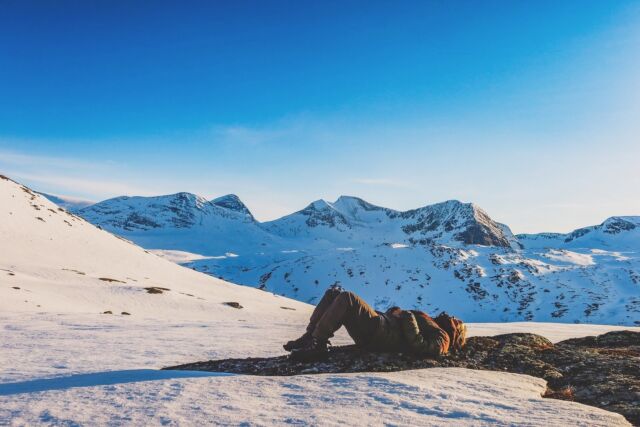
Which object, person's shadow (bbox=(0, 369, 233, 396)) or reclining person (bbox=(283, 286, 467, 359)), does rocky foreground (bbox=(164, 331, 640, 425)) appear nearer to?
reclining person (bbox=(283, 286, 467, 359))

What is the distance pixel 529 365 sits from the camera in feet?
34.3

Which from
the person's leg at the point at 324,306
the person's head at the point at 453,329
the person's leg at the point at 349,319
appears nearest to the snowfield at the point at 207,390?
the person's leg at the point at 349,319

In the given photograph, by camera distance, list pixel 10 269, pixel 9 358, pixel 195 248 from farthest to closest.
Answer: pixel 195 248 → pixel 10 269 → pixel 9 358

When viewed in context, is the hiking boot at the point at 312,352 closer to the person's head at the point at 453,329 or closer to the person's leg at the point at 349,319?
the person's leg at the point at 349,319

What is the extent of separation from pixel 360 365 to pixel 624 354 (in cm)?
718

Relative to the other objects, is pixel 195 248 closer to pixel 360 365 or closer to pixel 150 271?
pixel 150 271

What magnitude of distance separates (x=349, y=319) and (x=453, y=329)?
10.4 ft

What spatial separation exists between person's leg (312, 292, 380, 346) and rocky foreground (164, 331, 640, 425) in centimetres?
52

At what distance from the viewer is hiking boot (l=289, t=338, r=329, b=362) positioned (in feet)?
32.7

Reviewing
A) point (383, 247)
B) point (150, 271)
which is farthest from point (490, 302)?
point (150, 271)

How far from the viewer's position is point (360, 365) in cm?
987

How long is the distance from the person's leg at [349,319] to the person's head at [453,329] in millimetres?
2102

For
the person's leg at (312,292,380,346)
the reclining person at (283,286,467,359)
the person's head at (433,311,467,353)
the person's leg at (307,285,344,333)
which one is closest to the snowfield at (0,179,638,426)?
the reclining person at (283,286,467,359)

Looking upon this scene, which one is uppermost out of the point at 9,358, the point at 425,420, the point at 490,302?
the point at 425,420
